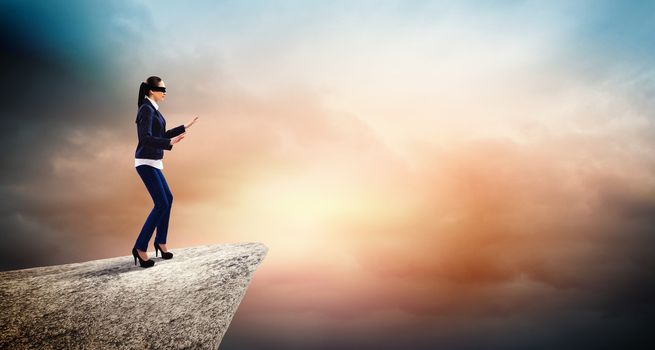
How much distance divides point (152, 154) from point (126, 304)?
3072 millimetres

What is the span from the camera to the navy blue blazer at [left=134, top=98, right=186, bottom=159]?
703cm

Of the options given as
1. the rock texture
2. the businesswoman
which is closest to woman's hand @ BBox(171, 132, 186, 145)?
the businesswoman

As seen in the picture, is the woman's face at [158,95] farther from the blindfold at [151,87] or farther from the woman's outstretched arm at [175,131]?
the woman's outstretched arm at [175,131]

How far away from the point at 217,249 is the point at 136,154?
318 cm

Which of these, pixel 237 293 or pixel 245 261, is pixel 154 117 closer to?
pixel 245 261

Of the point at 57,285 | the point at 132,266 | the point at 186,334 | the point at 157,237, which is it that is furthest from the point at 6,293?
the point at 186,334

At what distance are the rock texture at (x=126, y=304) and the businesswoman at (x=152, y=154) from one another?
839 millimetres

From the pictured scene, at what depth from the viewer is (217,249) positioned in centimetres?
888

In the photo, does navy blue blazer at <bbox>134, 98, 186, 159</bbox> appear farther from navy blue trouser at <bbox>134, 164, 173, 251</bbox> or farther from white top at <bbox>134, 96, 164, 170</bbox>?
navy blue trouser at <bbox>134, 164, 173, 251</bbox>

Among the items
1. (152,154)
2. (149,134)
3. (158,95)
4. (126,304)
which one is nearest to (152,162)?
(152,154)

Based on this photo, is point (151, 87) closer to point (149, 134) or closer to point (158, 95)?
point (158, 95)

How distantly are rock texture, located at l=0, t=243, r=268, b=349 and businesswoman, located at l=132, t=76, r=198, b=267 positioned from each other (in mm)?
839

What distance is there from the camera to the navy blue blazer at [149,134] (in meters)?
7.03

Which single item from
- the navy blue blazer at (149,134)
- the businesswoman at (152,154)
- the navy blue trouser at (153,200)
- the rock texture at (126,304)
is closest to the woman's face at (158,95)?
the businesswoman at (152,154)
